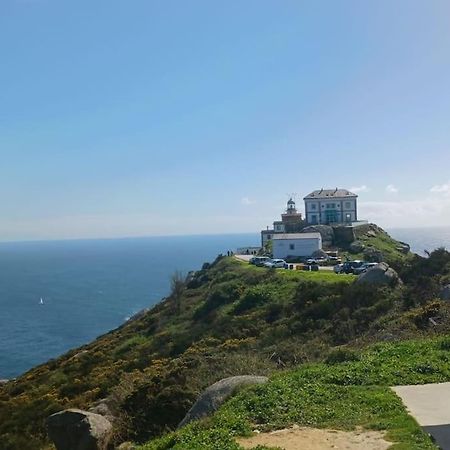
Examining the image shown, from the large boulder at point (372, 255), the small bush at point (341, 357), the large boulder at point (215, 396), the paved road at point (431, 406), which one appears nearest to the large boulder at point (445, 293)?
the small bush at point (341, 357)

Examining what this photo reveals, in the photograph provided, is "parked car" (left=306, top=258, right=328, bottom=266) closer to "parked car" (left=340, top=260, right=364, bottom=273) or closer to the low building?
"parked car" (left=340, top=260, right=364, bottom=273)

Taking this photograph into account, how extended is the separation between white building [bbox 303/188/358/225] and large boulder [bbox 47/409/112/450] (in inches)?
2364

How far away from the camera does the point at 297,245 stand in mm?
55406

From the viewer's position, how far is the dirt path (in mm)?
8234

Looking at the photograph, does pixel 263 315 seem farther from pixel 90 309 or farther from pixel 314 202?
pixel 90 309

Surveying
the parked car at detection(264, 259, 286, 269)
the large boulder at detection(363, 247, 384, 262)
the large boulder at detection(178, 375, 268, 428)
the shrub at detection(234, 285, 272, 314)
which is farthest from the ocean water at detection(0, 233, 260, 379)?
the large boulder at detection(178, 375, 268, 428)

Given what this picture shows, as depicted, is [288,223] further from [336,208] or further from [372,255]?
[372,255]

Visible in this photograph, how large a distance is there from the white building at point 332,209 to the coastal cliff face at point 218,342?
102 feet

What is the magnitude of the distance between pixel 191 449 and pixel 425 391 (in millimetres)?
5277

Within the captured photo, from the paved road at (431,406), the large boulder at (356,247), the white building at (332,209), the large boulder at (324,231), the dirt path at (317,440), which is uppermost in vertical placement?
the white building at (332,209)

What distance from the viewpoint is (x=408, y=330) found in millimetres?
17719

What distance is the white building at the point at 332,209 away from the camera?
70375 mm

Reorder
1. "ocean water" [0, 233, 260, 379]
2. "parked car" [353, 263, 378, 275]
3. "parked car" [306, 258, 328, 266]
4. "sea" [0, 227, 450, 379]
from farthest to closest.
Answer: "ocean water" [0, 233, 260, 379] → "sea" [0, 227, 450, 379] → "parked car" [306, 258, 328, 266] → "parked car" [353, 263, 378, 275]

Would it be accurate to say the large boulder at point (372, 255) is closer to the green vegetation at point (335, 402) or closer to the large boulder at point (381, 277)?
the large boulder at point (381, 277)
